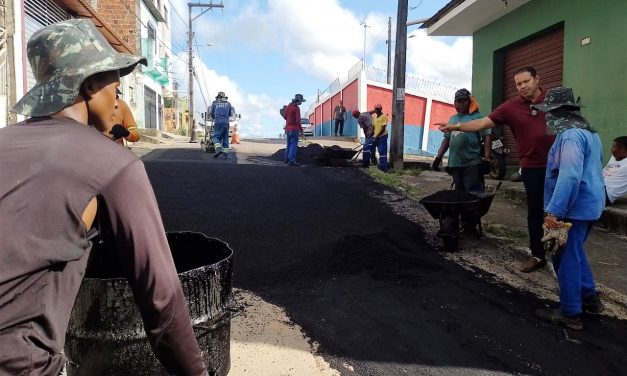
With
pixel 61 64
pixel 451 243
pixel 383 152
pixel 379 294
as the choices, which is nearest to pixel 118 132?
pixel 379 294

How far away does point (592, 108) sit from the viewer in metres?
7.88

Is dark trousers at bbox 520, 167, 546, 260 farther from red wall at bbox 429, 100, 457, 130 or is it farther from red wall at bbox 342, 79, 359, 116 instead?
red wall at bbox 342, 79, 359, 116

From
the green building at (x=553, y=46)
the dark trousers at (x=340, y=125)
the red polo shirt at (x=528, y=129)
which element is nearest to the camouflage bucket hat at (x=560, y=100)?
the red polo shirt at (x=528, y=129)

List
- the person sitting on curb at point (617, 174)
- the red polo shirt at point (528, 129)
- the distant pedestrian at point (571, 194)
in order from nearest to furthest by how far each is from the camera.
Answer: the distant pedestrian at point (571, 194), the red polo shirt at point (528, 129), the person sitting on curb at point (617, 174)

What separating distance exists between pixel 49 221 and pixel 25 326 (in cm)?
27

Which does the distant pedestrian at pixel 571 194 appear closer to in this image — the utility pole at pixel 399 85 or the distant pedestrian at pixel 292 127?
the utility pole at pixel 399 85

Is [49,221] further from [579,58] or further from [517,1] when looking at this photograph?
[517,1]

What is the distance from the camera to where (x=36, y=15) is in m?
10.9

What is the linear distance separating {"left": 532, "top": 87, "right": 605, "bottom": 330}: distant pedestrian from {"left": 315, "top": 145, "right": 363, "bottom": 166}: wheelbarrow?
26.6ft

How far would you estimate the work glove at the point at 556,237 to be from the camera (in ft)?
11.7

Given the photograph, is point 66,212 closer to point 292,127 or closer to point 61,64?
point 61,64

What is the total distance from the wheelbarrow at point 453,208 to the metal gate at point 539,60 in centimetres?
452

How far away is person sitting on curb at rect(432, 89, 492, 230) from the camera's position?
5.83 m

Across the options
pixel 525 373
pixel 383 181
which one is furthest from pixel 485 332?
pixel 383 181
